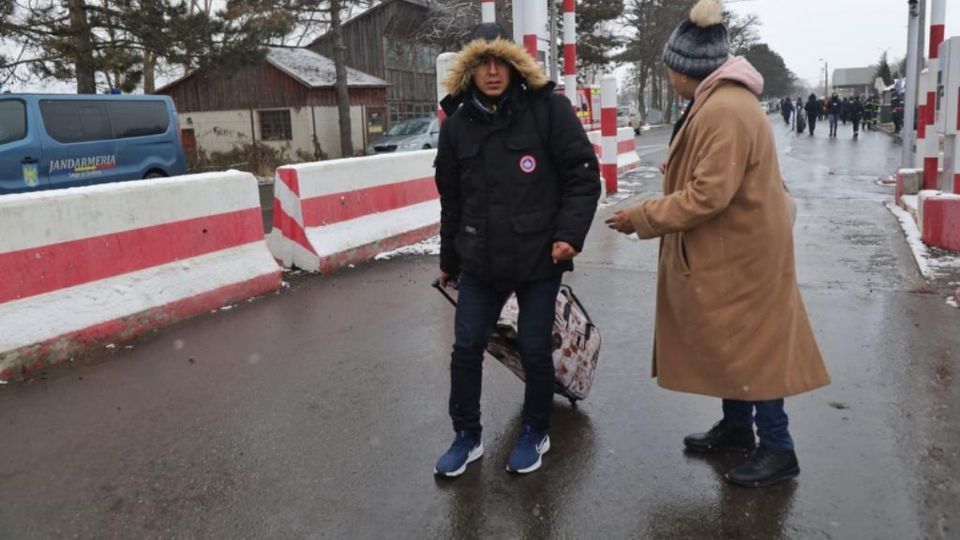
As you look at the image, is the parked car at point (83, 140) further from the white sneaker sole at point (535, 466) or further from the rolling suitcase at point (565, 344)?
the white sneaker sole at point (535, 466)

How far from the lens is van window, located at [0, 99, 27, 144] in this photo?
40.5 ft

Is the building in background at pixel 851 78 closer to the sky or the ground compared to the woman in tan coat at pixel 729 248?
closer to the sky

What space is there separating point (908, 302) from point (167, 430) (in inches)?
202

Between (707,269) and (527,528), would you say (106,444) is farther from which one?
(707,269)

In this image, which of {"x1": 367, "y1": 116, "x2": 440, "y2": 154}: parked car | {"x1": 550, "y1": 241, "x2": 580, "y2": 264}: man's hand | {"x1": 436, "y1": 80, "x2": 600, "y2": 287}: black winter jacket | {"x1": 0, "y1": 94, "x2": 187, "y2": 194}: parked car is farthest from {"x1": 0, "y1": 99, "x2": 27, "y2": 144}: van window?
{"x1": 550, "y1": 241, "x2": 580, "y2": 264}: man's hand

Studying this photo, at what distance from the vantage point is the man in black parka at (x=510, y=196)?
322 centimetres

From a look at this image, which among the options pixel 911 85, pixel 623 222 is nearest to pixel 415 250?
pixel 623 222

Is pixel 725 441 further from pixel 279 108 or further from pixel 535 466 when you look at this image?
pixel 279 108

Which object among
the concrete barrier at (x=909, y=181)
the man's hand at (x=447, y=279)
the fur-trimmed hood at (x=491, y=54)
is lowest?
the concrete barrier at (x=909, y=181)

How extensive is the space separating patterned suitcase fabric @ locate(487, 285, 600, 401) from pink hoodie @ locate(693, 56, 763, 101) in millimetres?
1226

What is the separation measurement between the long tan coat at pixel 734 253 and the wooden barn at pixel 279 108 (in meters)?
28.0

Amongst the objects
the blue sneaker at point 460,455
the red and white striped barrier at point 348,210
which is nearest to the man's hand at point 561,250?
the blue sneaker at point 460,455

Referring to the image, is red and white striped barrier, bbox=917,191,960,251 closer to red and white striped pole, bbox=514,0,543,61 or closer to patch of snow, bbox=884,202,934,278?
patch of snow, bbox=884,202,934,278

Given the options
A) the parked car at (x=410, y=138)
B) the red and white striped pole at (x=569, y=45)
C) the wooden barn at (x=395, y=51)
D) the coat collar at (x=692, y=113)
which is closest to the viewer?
the coat collar at (x=692, y=113)
